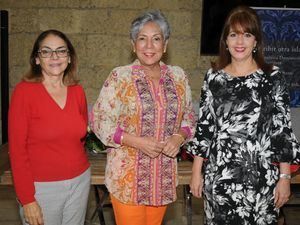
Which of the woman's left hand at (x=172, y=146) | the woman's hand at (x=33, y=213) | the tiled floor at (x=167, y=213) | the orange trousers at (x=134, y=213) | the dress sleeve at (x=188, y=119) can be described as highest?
the dress sleeve at (x=188, y=119)

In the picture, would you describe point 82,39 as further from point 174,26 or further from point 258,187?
point 258,187

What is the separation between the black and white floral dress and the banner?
2.43 metres

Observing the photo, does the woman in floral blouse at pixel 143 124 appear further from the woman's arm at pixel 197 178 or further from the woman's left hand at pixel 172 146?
the woman's arm at pixel 197 178

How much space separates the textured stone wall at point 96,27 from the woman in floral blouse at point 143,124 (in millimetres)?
2217

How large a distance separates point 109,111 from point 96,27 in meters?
2.41

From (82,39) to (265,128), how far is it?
2.80 metres

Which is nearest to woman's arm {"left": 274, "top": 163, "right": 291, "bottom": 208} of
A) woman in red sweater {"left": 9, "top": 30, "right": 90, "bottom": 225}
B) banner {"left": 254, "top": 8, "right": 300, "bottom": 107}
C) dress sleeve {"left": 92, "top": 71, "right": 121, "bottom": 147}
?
dress sleeve {"left": 92, "top": 71, "right": 121, "bottom": 147}

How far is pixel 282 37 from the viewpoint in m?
4.29

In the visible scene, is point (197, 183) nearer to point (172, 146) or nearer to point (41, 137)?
point (172, 146)

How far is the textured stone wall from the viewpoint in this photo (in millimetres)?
4277

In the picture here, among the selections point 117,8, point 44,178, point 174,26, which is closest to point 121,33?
point 117,8

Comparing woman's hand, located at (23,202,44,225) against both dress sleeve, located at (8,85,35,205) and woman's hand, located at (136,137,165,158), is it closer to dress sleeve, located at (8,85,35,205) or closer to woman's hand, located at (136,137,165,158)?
dress sleeve, located at (8,85,35,205)

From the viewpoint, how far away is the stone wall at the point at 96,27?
14.0 feet

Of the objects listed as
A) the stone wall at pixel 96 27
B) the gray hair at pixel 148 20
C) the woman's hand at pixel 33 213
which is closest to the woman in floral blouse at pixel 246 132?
the gray hair at pixel 148 20
